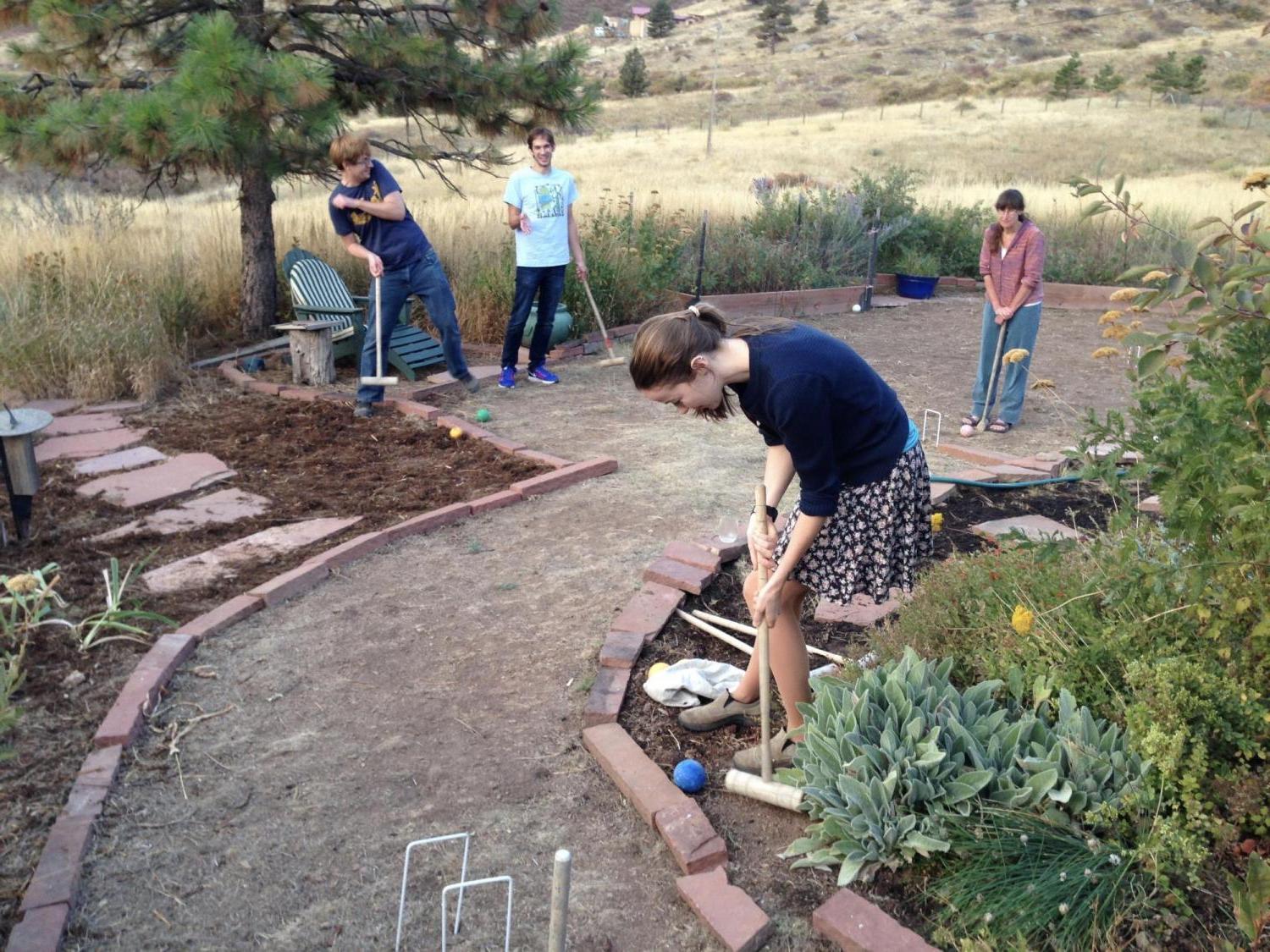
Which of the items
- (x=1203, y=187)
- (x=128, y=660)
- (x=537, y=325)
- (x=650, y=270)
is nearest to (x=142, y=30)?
(x=537, y=325)

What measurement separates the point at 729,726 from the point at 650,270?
6.60 meters

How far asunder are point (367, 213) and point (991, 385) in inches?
165

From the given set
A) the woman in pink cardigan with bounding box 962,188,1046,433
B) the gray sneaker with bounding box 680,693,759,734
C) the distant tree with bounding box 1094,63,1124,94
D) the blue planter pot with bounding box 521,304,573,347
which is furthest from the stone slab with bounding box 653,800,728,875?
the distant tree with bounding box 1094,63,1124,94

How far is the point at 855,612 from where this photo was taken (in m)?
3.97

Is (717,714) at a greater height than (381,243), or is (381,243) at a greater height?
(381,243)

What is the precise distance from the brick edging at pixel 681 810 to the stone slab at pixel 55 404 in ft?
14.5

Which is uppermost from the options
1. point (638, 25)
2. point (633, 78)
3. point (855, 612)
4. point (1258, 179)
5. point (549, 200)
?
point (638, 25)

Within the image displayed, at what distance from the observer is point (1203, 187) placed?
813 inches

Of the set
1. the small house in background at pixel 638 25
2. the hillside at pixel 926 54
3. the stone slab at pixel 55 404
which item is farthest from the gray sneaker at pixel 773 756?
the small house in background at pixel 638 25

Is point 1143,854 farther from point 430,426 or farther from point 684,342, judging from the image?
point 430,426

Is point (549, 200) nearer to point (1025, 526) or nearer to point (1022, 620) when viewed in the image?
point (1025, 526)

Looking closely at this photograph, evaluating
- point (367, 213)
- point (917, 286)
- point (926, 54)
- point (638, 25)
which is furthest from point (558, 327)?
point (638, 25)

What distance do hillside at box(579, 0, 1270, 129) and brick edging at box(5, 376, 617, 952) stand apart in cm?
4001

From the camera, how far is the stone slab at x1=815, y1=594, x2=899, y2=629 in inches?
154
